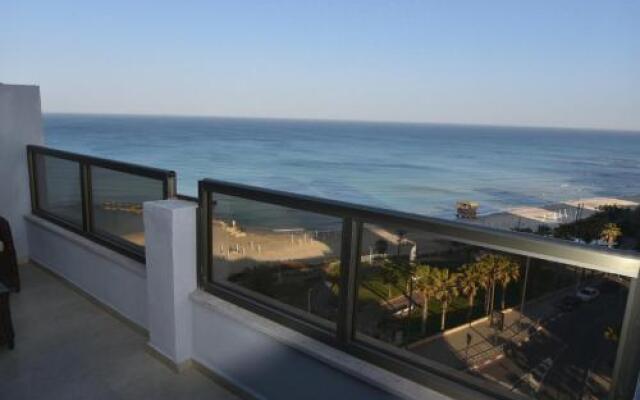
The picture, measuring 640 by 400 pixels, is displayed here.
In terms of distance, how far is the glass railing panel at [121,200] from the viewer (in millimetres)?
2975

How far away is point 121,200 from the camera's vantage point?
3303mm

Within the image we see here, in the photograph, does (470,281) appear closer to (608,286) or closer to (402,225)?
(402,225)

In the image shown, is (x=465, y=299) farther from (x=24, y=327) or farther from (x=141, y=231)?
(x=24, y=327)

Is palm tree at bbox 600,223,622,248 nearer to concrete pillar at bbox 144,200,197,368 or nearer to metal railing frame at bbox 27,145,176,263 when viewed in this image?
concrete pillar at bbox 144,200,197,368

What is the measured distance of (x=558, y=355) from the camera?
183cm

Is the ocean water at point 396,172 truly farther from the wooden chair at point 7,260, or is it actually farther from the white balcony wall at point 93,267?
the wooden chair at point 7,260

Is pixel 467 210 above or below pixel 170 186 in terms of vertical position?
below

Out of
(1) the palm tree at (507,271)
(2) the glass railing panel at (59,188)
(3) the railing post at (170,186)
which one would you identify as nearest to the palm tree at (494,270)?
(1) the palm tree at (507,271)

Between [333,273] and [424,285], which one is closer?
[424,285]

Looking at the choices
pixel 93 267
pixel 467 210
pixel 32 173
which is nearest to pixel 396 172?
pixel 467 210

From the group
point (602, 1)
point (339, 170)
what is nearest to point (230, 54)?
point (339, 170)

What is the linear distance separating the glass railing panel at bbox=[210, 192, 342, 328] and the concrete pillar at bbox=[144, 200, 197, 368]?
0.17 metres

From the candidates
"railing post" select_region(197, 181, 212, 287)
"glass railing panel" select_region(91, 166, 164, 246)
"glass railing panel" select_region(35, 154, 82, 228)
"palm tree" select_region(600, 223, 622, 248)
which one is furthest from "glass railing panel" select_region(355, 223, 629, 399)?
"glass railing panel" select_region(35, 154, 82, 228)

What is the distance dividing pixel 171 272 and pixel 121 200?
3.18 ft
